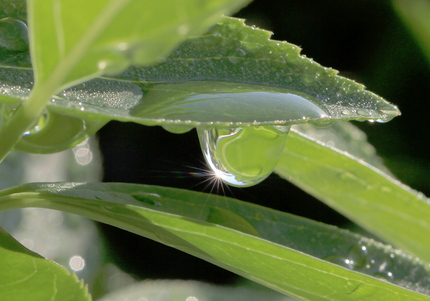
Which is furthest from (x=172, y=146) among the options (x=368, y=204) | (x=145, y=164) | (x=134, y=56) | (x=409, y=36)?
(x=134, y=56)

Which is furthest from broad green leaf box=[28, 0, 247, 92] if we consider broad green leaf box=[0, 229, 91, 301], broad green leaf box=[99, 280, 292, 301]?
broad green leaf box=[99, 280, 292, 301]

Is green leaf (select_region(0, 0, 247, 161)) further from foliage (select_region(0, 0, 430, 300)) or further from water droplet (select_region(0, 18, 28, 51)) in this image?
water droplet (select_region(0, 18, 28, 51))

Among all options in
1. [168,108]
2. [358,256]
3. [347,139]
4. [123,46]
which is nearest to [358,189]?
[358,256]

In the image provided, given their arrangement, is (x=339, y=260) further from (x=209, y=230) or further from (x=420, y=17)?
(x=420, y=17)

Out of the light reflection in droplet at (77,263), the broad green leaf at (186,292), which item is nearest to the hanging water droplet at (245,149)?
the broad green leaf at (186,292)

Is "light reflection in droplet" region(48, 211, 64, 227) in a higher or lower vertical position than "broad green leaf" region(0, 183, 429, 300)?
higher

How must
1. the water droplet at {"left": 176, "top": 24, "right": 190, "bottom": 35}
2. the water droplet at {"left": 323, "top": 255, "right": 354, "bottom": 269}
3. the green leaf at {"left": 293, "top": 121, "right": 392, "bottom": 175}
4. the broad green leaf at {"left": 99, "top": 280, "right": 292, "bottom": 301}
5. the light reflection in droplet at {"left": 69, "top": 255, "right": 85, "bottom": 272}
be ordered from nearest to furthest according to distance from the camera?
the water droplet at {"left": 176, "top": 24, "right": 190, "bottom": 35}
the water droplet at {"left": 323, "top": 255, "right": 354, "bottom": 269}
the green leaf at {"left": 293, "top": 121, "right": 392, "bottom": 175}
the broad green leaf at {"left": 99, "top": 280, "right": 292, "bottom": 301}
the light reflection in droplet at {"left": 69, "top": 255, "right": 85, "bottom": 272}

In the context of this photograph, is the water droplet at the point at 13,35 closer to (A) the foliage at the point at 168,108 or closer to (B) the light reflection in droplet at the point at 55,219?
(A) the foliage at the point at 168,108
